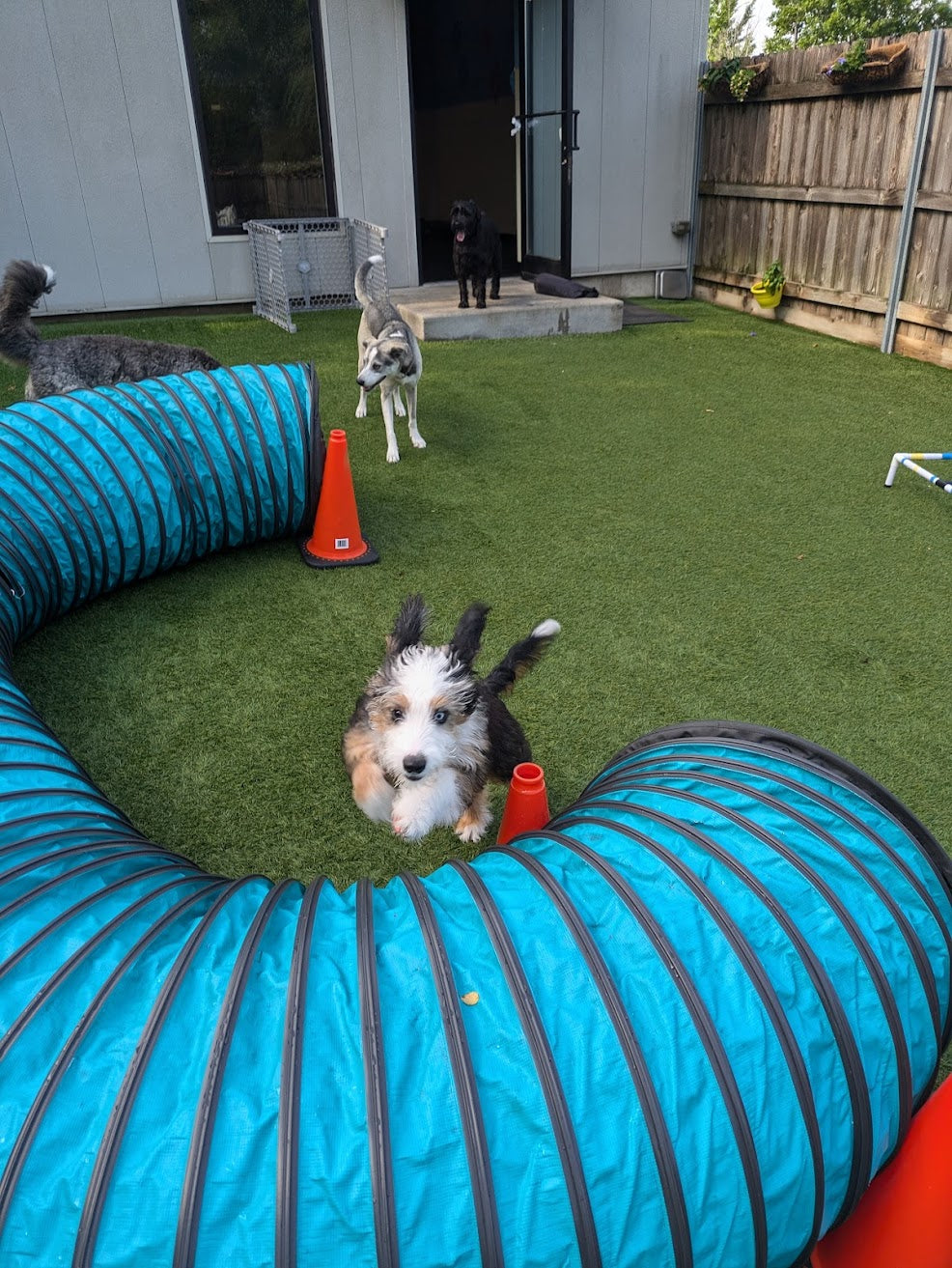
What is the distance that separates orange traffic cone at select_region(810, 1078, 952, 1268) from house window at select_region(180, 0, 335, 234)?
1126 cm

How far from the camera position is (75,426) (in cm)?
442

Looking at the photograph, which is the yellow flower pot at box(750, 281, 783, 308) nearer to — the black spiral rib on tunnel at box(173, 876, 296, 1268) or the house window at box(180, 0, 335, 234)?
the house window at box(180, 0, 335, 234)

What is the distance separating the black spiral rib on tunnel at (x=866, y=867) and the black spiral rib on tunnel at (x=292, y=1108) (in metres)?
1.06

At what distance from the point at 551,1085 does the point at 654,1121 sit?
18 centimetres

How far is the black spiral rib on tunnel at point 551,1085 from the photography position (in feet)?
4.45

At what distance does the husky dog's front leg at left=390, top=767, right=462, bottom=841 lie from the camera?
2646 mm

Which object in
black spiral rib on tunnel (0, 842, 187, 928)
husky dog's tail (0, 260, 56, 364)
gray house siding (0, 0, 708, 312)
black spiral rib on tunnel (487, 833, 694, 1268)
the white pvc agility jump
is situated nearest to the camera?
black spiral rib on tunnel (487, 833, 694, 1268)

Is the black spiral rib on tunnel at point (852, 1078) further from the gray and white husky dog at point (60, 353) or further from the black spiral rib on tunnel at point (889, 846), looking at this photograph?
the gray and white husky dog at point (60, 353)

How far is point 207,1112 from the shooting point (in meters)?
1.37

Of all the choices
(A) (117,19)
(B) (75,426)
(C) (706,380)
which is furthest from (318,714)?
(A) (117,19)

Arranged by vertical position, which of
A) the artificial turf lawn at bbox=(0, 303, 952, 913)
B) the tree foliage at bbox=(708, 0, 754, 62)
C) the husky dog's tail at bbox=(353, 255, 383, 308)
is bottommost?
the artificial turf lawn at bbox=(0, 303, 952, 913)

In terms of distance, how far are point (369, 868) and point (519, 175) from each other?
11.2 metres

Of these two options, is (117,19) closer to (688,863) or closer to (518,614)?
(518,614)

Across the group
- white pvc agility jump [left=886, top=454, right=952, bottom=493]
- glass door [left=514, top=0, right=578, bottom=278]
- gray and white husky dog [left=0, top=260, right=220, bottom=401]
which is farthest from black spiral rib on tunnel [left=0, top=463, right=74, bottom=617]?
glass door [left=514, top=0, right=578, bottom=278]
